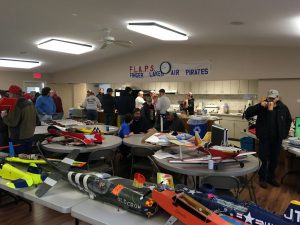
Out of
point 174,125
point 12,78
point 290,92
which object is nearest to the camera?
point 174,125

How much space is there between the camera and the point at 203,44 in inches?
299

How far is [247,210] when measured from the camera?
1549mm

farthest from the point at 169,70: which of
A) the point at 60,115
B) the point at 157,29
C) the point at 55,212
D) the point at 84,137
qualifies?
the point at 55,212

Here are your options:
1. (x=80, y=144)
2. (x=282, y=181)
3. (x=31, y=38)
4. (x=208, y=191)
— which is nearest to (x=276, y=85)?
(x=282, y=181)

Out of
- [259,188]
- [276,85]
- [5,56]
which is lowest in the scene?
[259,188]

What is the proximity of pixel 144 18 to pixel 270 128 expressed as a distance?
2900 mm

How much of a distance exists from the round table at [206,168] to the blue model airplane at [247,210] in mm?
845

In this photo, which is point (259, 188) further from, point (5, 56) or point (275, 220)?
point (5, 56)

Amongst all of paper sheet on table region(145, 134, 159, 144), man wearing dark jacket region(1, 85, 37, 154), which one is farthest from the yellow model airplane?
paper sheet on table region(145, 134, 159, 144)

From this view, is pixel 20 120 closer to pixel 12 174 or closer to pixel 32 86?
pixel 12 174

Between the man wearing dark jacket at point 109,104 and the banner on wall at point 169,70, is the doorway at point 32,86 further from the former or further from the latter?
the banner on wall at point 169,70

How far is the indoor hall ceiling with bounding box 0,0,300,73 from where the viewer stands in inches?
145

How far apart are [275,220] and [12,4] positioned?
4.51 meters

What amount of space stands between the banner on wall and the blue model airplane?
6.41 meters
